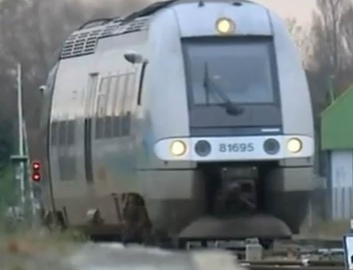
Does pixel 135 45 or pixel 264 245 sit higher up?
pixel 135 45

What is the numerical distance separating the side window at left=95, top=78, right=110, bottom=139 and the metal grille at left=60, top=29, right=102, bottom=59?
1.16m

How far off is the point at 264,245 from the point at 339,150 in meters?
43.5

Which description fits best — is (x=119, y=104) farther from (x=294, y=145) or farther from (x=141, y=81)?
(x=294, y=145)

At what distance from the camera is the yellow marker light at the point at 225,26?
64.9 ft

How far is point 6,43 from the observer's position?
58.5 metres

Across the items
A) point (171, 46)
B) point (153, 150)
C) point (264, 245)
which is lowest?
point (264, 245)

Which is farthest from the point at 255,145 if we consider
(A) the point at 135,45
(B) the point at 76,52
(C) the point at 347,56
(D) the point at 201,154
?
(C) the point at 347,56

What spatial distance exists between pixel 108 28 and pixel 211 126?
3870mm

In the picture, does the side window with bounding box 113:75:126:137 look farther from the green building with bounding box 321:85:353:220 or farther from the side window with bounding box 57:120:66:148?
the green building with bounding box 321:85:353:220

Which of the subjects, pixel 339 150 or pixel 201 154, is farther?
pixel 339 150

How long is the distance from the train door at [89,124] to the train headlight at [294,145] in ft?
11.7

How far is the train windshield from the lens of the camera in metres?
19.4

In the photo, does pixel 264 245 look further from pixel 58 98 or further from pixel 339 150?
pixel 339 150

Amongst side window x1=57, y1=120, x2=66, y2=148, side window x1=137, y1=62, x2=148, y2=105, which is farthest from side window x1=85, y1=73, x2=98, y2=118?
side window x1=137, y1=62, x2=148, y2=105
